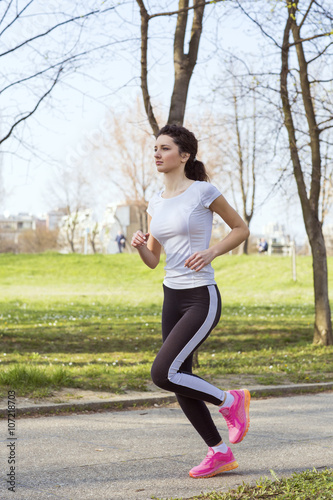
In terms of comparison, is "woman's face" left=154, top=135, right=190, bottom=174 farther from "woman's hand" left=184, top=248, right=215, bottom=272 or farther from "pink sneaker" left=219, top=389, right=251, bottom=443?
"pink sneaker" left=219, top=389, right=251, bottom=443

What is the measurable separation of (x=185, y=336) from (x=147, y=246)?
2.35 ft

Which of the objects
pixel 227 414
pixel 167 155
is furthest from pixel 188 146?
pixel 227 414

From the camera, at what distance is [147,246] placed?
4.19 m

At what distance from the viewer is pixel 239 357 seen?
10.3m

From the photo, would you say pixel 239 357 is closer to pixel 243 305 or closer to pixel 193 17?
pixel 193 17

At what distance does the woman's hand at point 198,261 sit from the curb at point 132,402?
2855 mm

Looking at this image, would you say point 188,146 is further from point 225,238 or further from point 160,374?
point 160,374

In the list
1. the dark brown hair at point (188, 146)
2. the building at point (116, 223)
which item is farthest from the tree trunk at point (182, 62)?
the building at point (116, 223)

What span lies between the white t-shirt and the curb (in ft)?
8.82

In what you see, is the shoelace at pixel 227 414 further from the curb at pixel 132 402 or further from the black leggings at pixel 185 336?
the curb at pixel 132 402

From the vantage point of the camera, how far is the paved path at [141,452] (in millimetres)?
3809

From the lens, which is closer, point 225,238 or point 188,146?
point 225,238

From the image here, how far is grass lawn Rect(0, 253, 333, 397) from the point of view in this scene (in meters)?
7.89

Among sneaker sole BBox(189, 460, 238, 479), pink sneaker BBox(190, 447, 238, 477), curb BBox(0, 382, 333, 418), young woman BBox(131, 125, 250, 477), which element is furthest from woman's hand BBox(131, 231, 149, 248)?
curb BBox(0, 382, 333, 418)
